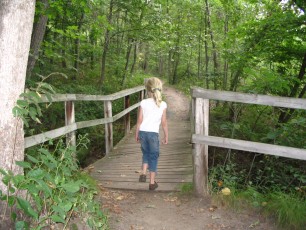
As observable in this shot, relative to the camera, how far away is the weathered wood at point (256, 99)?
3498 millimetres

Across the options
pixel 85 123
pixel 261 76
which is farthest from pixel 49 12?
pixel 261 76

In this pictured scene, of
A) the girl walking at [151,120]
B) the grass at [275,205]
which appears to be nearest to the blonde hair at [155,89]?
the girl walking at [151,120]

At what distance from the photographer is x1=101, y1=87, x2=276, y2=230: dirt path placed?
3.63 meters

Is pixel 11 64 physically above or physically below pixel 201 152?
above

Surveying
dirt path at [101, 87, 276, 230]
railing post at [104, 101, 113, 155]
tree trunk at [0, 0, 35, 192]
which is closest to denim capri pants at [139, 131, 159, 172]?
dirt path at [101, 87, 276, 230]

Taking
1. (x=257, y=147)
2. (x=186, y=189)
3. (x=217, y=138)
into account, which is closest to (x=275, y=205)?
(x=257, y=147)

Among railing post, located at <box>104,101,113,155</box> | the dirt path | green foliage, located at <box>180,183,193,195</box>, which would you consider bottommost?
the dirt path

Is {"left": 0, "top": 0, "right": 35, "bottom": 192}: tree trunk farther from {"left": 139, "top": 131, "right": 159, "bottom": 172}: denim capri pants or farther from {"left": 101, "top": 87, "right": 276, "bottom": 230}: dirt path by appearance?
{"left": 139, "top": 131, "right": 159, "bottom": 172}: denim capri pants

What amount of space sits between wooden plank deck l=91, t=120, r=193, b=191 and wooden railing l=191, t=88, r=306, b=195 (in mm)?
658

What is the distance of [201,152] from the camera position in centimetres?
416

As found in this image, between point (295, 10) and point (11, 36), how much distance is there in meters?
7.92

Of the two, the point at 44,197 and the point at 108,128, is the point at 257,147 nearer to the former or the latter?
the point at 44,197

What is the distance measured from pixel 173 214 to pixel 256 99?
1.80 m

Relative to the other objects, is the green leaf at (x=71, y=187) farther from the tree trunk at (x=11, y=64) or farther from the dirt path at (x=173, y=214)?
the dirt path at (x=173, y=214)
